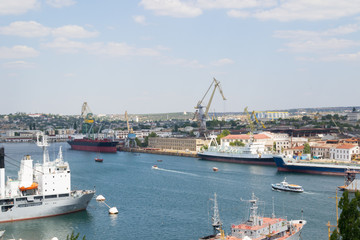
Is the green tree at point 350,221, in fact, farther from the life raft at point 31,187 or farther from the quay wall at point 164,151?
the quay wall at point 164,151

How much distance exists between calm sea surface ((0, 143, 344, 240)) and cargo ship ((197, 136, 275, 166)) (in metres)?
6.60

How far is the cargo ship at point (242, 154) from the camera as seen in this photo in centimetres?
4303

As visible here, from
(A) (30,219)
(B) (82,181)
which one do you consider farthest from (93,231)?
(B) (82,181)

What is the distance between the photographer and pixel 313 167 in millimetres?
35125

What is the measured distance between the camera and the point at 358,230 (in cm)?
1088

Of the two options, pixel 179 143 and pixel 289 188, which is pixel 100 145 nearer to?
pixel 179 143

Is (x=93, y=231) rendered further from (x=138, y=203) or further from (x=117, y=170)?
(x=117, y=170)

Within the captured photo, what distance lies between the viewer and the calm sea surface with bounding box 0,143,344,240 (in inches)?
714

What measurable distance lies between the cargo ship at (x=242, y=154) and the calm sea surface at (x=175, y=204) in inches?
260

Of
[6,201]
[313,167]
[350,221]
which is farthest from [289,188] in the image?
[350,221]

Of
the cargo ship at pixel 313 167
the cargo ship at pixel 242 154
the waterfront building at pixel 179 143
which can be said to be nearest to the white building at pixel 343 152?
the cargo ship at pixel 242 154

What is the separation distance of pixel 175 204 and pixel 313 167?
1610 centimetres

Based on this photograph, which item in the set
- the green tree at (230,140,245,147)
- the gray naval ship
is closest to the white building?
the green tree at (230,140,245,147)

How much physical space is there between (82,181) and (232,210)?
1371cm
